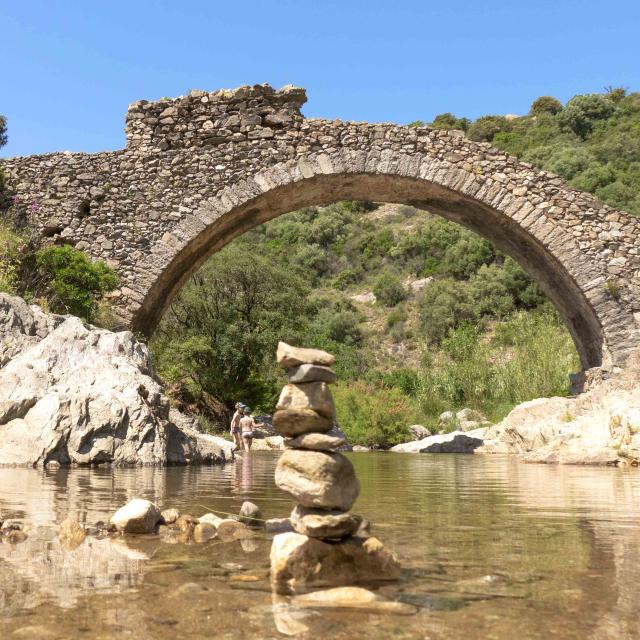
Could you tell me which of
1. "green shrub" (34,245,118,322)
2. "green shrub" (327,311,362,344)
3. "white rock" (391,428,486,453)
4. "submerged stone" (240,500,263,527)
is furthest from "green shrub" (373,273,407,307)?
"submerged stone" (240,500,263,527)

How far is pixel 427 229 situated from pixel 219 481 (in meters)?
39.2

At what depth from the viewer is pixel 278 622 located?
189cm

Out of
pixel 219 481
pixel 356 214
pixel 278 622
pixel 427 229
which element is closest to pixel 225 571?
pixel 278 622

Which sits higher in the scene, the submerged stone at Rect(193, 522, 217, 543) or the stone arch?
the stone arch

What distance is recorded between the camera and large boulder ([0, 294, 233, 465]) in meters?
7.02

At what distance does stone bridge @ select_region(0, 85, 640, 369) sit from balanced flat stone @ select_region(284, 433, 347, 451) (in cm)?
923

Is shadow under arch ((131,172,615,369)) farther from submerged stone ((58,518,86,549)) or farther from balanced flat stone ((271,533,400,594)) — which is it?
balanced flat stone ((271,533,400,594))

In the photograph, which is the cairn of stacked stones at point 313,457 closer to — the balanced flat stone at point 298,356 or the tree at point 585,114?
the balanced flat stone at point 298,356

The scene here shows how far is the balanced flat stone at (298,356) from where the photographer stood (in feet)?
8.73

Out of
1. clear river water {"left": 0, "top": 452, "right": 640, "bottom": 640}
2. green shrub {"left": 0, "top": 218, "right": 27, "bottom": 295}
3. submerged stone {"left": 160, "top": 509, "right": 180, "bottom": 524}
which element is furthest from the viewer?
green shrub {"left": 0, "top": 218, "right": 27, "bottom": 295}

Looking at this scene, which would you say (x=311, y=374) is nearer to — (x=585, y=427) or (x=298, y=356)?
(x=298, y=356)

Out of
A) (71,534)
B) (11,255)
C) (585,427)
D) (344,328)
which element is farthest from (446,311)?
(71,534)

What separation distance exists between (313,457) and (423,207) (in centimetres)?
1121

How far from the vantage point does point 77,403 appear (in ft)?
23.5
